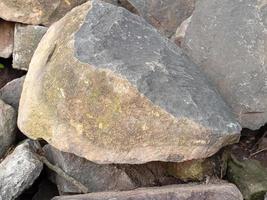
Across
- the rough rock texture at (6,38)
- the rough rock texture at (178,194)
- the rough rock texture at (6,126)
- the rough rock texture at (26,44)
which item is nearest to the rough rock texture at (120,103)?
the rough rock texture at (178,194)

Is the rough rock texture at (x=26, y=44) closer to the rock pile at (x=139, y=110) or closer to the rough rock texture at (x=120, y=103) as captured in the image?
the rock pile at (x=139, y=110)

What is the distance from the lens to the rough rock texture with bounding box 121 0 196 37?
11.2 feet

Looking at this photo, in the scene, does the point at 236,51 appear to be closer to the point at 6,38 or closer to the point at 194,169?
the point at 194,169

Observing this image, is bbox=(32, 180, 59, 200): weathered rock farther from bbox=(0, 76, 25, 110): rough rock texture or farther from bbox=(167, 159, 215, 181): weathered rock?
bbox=(167, 159, 215, 181): weathered rock

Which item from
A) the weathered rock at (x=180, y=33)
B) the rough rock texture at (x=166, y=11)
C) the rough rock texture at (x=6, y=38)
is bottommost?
the rough rock texture at (x=6, y=38)

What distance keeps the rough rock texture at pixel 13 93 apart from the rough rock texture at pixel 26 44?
0.31 metres

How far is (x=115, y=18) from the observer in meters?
2.53

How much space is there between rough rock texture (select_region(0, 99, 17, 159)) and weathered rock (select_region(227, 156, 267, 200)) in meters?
1.17

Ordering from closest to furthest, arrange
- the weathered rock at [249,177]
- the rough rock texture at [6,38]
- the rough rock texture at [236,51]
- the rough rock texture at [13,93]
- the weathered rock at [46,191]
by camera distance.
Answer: the weathered rock at [249,177], the rough rock texture at [236,51], the weathered rock at [46,191], the rough rock texture at [13,93], the rough rock texture at [6,38]

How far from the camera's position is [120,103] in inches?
89.4

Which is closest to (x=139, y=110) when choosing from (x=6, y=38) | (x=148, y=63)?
(x=148, y=63)

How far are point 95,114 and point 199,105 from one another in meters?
0.46

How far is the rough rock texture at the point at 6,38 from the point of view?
3562mm

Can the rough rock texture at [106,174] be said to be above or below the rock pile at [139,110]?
below
